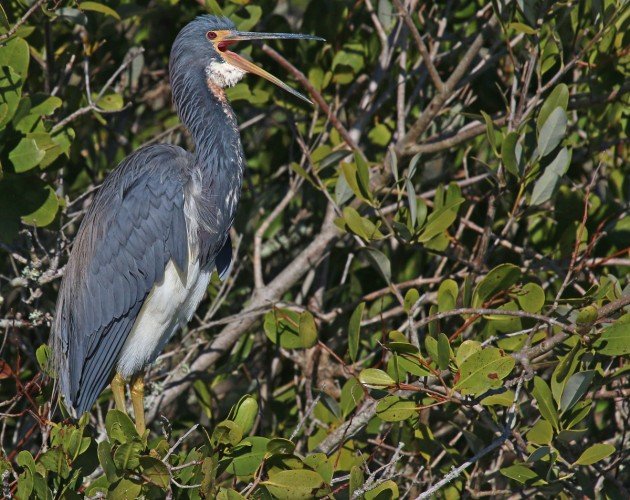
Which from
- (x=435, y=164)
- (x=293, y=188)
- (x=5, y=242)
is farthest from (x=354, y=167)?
(x=5, y=242)

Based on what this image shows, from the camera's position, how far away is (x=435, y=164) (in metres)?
4.79

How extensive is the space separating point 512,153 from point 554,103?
0.89 feet

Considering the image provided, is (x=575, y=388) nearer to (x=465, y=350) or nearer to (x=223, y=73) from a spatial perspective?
(x=465, y=350)

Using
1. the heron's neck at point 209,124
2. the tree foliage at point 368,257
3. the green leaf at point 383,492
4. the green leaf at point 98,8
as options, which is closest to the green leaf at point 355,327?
the tree foliage at point 368,257

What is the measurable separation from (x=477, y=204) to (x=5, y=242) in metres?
2.31

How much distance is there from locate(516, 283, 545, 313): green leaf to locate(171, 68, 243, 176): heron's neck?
1.49m

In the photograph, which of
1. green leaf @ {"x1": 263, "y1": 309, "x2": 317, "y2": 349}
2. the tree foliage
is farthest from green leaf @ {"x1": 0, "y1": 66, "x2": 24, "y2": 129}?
green leaf @ {"x1": 263, "y1": 309, "x2": 317, "y2": 349}

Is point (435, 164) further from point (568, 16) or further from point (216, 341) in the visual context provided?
point (216, 341)

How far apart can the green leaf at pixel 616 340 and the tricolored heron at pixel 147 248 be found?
177cm

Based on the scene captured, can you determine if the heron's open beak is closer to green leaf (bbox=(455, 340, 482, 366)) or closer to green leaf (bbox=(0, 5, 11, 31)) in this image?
green leaf (bbox=(0, 5, 11, 31))

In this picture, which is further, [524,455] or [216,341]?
[216,341]

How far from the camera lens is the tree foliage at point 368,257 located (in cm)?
310

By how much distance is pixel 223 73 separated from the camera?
4.29m

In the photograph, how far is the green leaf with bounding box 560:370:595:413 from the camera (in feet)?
10.0
